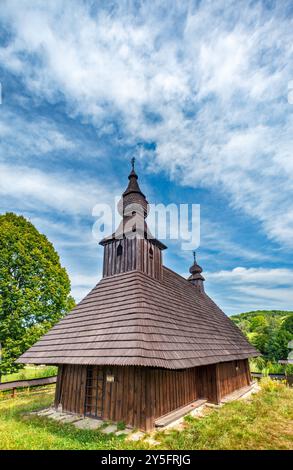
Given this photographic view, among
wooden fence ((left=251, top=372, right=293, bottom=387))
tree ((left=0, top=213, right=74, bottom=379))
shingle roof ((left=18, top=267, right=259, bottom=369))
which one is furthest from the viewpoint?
wooden fence ((left=251, top=372, right=293, bottom=387))

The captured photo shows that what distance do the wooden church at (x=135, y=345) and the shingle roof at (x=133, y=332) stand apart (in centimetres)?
3

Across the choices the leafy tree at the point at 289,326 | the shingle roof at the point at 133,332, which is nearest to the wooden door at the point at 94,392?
the shingle roof at the point at 133,332

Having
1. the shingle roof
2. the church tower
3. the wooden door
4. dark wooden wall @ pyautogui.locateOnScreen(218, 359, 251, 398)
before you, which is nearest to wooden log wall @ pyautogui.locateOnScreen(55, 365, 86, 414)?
the wooden door

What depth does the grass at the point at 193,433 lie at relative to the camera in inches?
229

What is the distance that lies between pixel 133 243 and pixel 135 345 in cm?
490

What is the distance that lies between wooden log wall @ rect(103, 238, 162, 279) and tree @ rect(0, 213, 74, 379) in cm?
603

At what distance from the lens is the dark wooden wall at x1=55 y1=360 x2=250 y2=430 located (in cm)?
721

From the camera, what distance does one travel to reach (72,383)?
9.23 meters

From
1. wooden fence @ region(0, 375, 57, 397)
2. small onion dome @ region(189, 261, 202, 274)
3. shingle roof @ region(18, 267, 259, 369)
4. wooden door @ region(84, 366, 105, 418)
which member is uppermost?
small onion dome @ region(189, 261, 202, 274)

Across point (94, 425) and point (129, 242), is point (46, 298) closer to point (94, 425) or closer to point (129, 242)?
point (129, 242)

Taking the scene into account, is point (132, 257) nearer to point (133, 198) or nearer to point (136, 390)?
point (133, 198)

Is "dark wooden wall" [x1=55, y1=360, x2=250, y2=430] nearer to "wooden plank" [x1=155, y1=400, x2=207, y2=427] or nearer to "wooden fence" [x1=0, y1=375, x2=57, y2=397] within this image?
"wooden plank" [x1=155, y1=400, x2=207, y2=427]

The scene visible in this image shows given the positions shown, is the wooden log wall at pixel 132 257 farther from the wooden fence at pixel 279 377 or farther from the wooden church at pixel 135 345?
the wooden fence at pixel 279 377
